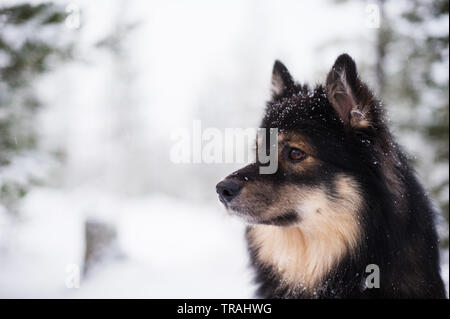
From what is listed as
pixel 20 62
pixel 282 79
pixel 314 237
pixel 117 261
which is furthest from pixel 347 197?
pixel 117 261

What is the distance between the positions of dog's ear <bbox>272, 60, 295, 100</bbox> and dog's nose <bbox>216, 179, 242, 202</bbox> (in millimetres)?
1341

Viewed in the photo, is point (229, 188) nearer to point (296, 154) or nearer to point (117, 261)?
point (296, 154)

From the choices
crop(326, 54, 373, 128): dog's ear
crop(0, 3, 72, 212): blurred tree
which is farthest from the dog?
crop(0, 3, 72, 212): blurred tree

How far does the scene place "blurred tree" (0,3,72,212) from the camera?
4547mm

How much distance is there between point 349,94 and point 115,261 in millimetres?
5933

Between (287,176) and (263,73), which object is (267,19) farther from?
(287,176)

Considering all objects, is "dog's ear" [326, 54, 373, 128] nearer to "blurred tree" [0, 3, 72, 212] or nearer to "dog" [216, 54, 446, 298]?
"dog" [216, 54, 446, 298]

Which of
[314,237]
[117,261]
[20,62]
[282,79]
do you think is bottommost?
[117,261]

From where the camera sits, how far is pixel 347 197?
2.91 metres

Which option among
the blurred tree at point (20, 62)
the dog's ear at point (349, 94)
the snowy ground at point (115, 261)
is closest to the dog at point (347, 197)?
the dog's ear at point (349, 94)

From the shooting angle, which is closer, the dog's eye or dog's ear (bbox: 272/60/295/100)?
the dog's eye

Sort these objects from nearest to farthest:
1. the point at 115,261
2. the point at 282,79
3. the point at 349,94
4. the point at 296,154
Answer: the point at 349,94 < the point at 296,154 < the point at 282,79 < the point at 115,261

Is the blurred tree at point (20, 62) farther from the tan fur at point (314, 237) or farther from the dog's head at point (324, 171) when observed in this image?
the tan fur at point (314, 237)
